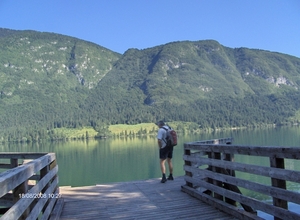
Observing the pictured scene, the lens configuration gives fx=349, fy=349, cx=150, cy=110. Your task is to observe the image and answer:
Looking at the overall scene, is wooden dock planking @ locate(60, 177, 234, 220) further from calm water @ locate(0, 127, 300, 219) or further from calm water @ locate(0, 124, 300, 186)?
calm water @ locate(0, 124, 300, 186)

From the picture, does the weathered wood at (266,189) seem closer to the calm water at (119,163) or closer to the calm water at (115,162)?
the calm water at (119,163)

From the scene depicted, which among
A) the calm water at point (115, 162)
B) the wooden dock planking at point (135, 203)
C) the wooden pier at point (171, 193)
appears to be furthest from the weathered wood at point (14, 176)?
the calm water at point (115, 162)

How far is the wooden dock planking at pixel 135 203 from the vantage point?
6.47 meters

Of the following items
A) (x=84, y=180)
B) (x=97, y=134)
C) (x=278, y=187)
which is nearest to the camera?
(x=278, y=187)

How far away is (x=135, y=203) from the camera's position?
757 cm

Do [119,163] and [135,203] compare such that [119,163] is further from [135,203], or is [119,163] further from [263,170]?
[263,170]

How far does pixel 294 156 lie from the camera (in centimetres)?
473

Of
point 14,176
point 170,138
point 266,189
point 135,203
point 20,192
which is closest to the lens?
point 14,176

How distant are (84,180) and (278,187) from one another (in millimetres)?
36464

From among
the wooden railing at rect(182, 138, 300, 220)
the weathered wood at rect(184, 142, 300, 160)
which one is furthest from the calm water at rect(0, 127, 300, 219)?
the weathered wood at rect(184, 142, 300, 160)

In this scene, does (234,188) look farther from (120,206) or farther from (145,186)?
(145,186)

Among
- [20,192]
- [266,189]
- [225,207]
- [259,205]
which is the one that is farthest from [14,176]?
[225,207]

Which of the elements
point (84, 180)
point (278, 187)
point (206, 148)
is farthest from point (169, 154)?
point (84, 180)

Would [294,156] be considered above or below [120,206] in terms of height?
above
